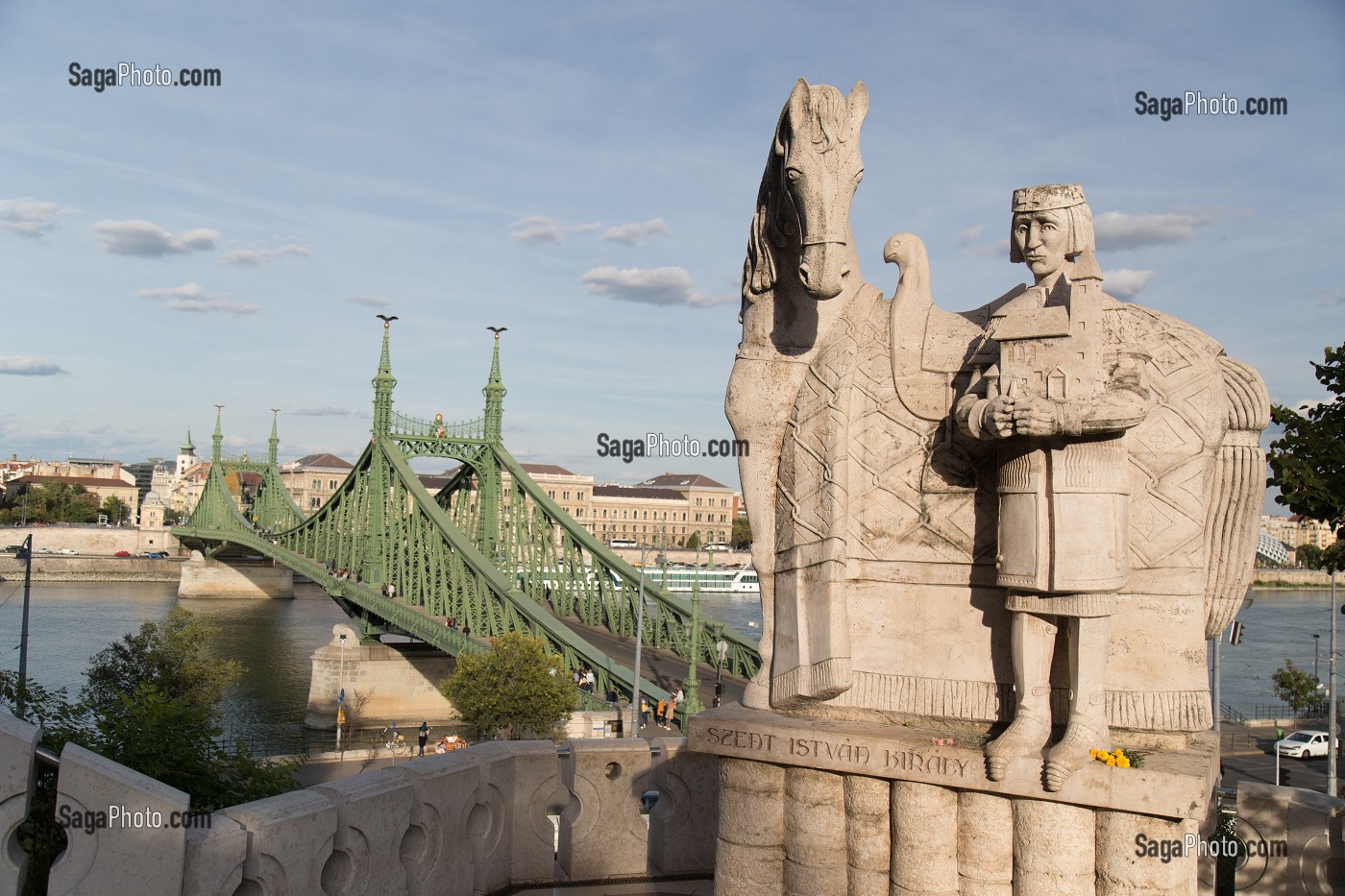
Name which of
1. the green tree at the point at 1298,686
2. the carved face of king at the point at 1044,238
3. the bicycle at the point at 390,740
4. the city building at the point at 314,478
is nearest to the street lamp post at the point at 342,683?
the bicycle at the point at 390,740

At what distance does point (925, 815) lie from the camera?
4.87 metres

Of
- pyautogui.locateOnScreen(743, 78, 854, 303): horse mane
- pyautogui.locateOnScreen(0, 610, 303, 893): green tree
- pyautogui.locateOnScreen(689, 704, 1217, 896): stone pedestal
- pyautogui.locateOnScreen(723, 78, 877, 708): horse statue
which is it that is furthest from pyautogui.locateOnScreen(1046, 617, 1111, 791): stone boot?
pyautogui.locateOnScreen(0, 610, 303, 893): green tree

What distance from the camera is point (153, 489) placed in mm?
147500

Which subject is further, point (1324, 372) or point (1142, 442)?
point (1324, 372)

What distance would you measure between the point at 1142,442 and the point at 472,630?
29.2 metres

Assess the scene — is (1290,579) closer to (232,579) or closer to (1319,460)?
(232,579)

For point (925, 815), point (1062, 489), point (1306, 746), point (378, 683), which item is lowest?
point (378, 683)

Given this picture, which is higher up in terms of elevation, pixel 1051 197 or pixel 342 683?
pixel 1051 197

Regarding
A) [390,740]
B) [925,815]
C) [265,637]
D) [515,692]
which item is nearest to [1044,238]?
[925,815]

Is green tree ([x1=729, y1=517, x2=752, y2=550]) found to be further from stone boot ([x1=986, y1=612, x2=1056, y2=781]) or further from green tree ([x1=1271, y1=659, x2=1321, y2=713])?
stone boot ([x1=986, y1=612, x2=1056, y2=781])

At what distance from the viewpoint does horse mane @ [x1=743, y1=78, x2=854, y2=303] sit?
16.7ft

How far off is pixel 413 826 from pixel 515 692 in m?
18.3

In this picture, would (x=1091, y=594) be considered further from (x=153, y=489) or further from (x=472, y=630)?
(x=153, y=489)

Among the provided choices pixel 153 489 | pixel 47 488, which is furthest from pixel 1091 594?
pixel 153 489
